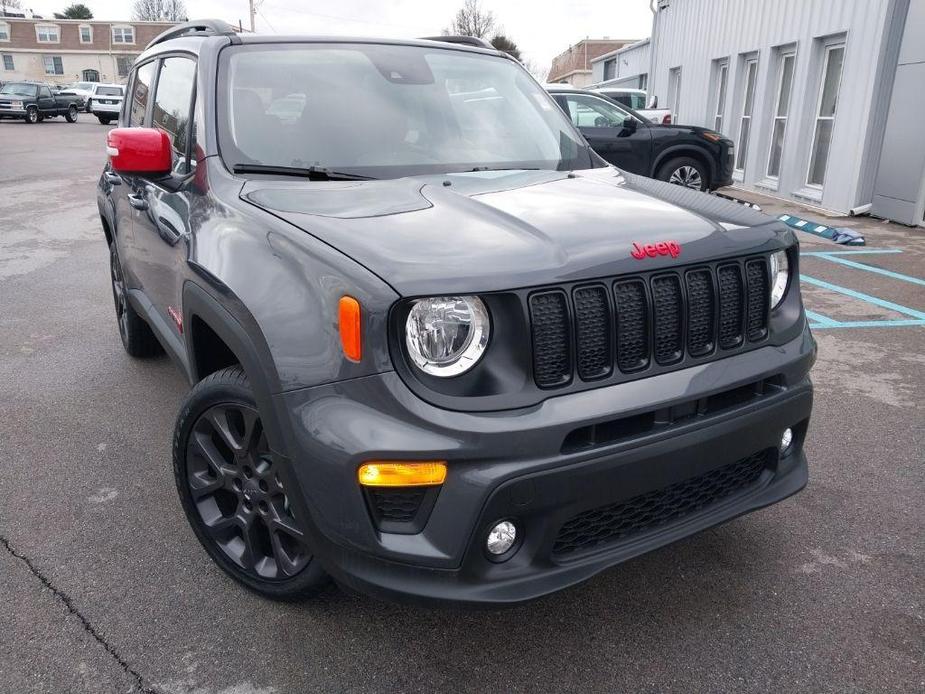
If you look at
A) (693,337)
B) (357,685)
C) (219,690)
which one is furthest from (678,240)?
(219,690)

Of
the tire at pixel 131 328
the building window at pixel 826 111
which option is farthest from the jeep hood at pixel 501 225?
the building window at pixel 826 111

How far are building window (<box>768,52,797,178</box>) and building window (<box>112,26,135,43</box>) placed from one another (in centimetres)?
7582

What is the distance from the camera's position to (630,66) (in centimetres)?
2892

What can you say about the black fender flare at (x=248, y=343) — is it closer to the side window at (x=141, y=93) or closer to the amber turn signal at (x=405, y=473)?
the amber turn signal at (x=405, y=473)

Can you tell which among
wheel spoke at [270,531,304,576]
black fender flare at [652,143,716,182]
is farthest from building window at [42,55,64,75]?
wheel spoke at [270,531,304,576]

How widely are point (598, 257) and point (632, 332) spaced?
22cm

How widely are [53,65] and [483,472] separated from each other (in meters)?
89.4

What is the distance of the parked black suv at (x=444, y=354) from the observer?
188cm

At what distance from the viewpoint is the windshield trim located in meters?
2.86

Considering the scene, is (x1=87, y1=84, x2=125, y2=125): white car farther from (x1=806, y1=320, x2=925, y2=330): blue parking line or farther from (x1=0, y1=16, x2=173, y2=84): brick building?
(x1=0, y1=16, x2=173, y2=84): brick building

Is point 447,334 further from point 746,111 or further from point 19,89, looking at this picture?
point 19,89

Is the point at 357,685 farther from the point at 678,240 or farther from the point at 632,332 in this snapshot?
the point at 678,240

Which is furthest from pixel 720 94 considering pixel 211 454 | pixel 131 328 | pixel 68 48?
pixel 68 48

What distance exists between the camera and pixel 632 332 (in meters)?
2.08
